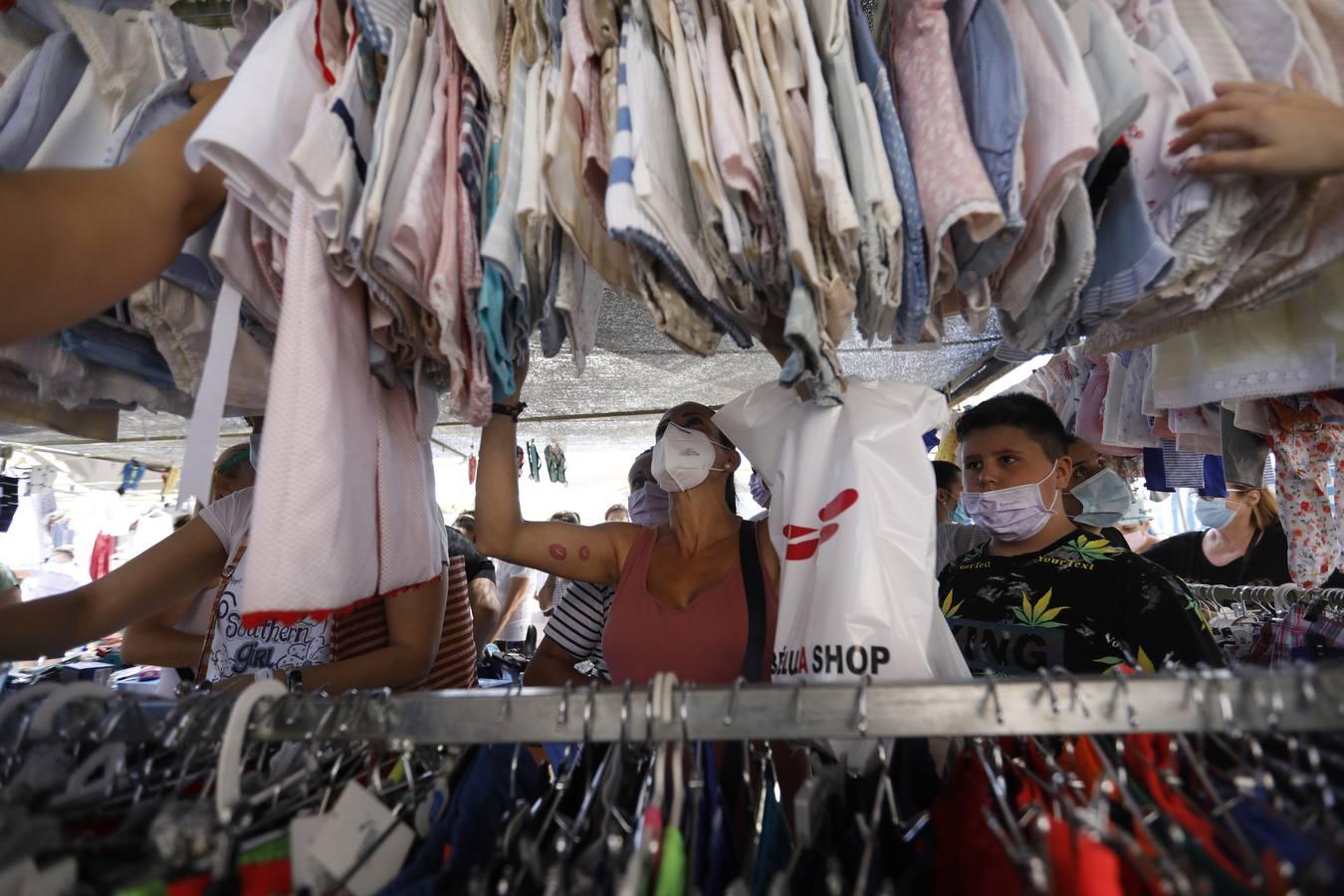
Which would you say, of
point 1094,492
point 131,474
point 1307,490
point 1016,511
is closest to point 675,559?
point 1016,511

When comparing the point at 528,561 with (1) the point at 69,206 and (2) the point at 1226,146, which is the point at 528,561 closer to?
(1) the point at 69,206

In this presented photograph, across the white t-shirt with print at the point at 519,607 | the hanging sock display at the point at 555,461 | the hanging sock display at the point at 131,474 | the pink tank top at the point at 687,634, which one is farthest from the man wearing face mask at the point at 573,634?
the hanging sock display at the point at 131,474

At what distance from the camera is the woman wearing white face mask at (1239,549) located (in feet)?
9.43

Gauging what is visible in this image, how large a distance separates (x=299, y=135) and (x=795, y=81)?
0.63 m

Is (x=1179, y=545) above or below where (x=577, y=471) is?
below

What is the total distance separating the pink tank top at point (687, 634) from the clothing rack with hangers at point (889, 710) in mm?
681

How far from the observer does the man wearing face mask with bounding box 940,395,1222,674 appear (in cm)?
148

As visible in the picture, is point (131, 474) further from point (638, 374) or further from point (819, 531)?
point (819, 531)

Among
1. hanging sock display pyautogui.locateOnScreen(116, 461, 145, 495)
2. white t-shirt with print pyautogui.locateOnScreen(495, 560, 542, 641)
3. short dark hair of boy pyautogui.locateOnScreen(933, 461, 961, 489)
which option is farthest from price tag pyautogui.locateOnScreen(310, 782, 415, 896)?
hanging sock display pyautogui.locateOnScreen(116, 461, 145, 495)

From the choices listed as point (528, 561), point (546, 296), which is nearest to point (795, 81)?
point (546, 296)

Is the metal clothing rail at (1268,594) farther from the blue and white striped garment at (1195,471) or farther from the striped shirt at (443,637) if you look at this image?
the striped shirt at (443,637)

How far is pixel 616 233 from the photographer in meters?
0.73

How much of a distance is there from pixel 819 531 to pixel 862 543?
8 cm

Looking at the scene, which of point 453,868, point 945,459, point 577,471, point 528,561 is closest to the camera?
point 453,868
